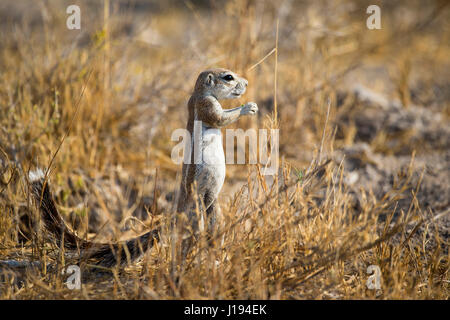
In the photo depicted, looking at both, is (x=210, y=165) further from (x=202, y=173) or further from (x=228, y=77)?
(x=228, y=77)

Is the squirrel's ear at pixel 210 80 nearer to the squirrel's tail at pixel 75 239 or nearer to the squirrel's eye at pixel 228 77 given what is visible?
the squirrel's eye at pixel 228 77

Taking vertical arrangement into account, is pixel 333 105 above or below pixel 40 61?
below

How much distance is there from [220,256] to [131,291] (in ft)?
1.41

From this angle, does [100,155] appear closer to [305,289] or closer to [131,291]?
[131,291]

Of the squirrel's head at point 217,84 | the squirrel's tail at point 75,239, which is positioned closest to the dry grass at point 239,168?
the squirrel's tail at point 75,239

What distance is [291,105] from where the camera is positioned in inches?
180

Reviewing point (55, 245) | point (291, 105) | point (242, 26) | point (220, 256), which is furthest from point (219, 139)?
point (291, 105)

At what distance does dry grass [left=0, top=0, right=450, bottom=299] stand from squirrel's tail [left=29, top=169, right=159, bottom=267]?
0.07 meters

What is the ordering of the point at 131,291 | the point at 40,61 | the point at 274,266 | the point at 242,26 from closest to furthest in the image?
the point at 131,291 < the point at 274,266 < the point at 40,61 < the point at 242,26

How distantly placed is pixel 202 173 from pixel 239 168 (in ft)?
6.78

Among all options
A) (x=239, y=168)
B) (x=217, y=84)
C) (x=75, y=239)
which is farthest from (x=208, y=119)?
(x=239, y=168)

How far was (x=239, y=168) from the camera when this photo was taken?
13.5 feet

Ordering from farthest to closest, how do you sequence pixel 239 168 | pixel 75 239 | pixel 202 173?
pixel 239 168 < pixel 75 239 < pixel 202 173

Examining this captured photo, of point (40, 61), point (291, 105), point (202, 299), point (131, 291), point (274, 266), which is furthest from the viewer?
point (291, 105)
